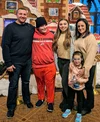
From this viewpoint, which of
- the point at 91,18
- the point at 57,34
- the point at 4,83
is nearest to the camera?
the point at 57,34

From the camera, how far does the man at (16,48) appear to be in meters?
3.14

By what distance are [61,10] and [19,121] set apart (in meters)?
3.32

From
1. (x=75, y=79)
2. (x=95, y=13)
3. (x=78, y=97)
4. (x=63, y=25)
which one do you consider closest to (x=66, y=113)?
(x=78, y=97)

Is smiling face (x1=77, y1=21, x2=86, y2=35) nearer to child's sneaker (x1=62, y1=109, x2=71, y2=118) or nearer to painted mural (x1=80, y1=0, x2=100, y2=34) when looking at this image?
child's sneaker (x1=62, y1=109, x2=71, y2=118)

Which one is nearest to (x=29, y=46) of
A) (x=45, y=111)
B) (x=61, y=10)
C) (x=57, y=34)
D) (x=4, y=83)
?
(x=57, y=34)

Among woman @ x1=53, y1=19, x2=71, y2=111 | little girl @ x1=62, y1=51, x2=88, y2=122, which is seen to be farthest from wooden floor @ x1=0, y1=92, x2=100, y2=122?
woman @ x1=53, y1=19, x2=71, y2=111

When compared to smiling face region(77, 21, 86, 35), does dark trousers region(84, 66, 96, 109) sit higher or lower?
lower

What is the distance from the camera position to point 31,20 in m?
5.21

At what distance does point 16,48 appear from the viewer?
3.21 meters

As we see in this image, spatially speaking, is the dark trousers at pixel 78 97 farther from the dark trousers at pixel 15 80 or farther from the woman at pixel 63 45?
the dark trousers at pixel 15 80

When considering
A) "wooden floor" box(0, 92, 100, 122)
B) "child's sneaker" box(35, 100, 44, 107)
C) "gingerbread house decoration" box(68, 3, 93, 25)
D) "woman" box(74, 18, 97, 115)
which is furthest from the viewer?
"gingerbread house decoration" box(68, 3, 93, 25)

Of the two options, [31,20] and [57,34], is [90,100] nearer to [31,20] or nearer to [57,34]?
[57,34]

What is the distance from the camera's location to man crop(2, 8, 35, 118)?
3.14 metres

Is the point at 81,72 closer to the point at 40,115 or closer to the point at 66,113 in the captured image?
the point at 66,113
